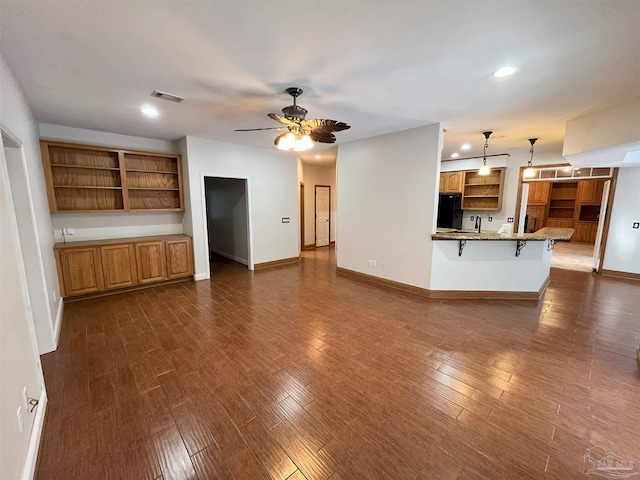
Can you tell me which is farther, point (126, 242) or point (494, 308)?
point (126, 242)

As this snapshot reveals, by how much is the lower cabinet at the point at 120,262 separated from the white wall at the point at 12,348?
2271mm

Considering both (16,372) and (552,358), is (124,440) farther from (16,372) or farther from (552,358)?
(552,358)

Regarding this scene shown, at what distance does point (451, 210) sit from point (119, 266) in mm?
7646

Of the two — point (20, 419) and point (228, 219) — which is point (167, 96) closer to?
point (20, 419)

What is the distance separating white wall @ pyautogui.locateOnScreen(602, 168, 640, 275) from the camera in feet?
16.8

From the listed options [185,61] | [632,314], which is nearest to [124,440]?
[185,61]

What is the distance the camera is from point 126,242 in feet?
14.4

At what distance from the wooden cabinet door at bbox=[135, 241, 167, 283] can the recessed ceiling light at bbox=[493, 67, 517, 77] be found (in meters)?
5.25

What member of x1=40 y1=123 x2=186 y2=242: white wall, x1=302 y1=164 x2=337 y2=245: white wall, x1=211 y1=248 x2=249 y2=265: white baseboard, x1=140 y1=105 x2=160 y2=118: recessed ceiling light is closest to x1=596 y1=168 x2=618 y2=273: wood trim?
x1=302 y1=164 x2=337 y2=245: white wall

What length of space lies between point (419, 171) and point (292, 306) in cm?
290

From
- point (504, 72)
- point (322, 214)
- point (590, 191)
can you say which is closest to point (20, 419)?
point (504, 72)

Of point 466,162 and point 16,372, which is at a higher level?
point 466,162

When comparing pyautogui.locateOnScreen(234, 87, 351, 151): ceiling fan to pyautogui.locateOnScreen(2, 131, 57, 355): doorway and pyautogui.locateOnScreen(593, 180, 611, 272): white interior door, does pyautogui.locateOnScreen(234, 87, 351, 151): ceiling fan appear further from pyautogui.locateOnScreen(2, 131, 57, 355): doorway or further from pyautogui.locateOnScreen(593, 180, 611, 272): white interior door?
pyautogui.locateOnScreen(593, 180, 611, 272): white interior door

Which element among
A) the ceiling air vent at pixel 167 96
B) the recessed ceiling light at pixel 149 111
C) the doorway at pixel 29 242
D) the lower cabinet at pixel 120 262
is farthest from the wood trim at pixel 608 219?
the doorway at pixel 29 242
